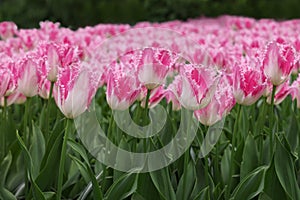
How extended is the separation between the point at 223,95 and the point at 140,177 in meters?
0.39

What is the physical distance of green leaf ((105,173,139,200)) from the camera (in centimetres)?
176

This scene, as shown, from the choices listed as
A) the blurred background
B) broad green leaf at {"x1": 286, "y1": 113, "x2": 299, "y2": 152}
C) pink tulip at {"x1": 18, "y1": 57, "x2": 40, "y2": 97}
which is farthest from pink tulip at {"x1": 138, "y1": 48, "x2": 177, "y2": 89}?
the blurred background

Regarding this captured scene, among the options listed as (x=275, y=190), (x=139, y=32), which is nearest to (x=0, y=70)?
(x=275, y=190)

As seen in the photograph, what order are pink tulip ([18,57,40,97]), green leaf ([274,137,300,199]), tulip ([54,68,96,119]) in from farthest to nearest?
pink tulip ([18,57,40,97])
green leaf ([274,137,300,199])
tulip ([54,68,96,119])

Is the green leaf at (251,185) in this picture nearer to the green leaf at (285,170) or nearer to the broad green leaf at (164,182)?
the green leaf at (285,170)

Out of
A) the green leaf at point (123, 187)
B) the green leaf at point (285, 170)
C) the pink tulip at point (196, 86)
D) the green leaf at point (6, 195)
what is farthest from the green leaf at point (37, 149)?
the green leaf at point (285, 170)

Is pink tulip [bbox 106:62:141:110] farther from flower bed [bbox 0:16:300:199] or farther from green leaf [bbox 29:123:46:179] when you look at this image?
green leaf [bbox 29:123:46:179]

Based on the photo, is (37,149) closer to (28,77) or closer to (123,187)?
(28,77)

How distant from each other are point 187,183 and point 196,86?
0.40 metres

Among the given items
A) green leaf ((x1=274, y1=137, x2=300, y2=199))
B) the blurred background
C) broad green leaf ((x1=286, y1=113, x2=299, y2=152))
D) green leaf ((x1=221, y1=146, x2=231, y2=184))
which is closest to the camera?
green leaf ((x1=274, y1=137, x2=300, y2=199))

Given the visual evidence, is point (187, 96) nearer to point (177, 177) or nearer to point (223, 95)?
point (223, 95)

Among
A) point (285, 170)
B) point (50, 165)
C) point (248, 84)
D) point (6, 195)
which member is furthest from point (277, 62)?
point (6, 195)

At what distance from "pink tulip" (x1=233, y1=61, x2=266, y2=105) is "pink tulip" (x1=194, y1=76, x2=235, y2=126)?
0.11ft

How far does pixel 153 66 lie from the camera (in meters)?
1.78
